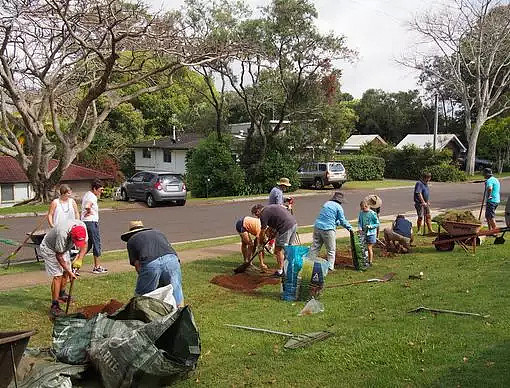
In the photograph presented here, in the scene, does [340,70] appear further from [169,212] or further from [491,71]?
[491,71]

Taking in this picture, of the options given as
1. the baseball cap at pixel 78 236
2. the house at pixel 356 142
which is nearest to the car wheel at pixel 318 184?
the house at pixel 356 142

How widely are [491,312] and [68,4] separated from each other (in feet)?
62.4

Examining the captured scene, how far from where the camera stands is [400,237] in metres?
13.1

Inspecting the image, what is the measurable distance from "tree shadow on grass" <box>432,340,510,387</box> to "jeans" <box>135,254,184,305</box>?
3469 mm

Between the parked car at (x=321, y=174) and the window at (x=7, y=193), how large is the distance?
1910 cm

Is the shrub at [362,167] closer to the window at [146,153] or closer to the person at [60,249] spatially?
the window at [146,153]

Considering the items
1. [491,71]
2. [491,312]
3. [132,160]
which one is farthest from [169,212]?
[491,71]

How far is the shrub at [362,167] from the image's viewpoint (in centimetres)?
4428

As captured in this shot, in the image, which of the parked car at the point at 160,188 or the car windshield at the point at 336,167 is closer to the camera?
the parked car at the point at 160,188

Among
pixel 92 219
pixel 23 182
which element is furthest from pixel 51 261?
pixel 23 182

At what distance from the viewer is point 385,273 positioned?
11078mm

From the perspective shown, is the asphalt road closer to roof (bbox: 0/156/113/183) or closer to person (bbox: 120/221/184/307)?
person (bbox: 120/221/184/307)

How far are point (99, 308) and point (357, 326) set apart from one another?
3.73m

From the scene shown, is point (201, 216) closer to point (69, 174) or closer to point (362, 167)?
point (69, 174)
